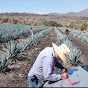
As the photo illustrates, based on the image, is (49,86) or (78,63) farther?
(78,63)

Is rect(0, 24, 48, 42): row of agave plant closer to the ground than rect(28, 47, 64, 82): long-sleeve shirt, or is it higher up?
closer to the ground

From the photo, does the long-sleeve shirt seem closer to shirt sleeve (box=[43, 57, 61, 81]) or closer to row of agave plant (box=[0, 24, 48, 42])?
shirt sleeve (box=[43, 57, 61, 81])

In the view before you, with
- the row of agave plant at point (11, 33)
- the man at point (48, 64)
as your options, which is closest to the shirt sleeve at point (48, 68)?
the man at point (48, 64)

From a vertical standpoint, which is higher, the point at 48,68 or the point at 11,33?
the point at 48,68

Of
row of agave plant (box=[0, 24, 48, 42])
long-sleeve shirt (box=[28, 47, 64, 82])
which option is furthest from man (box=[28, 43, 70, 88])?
row of agave plant (box=[0, 24, 48, 42])

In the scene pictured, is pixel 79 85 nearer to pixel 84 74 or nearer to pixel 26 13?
pixel 84 74

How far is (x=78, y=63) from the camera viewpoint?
5711 mm

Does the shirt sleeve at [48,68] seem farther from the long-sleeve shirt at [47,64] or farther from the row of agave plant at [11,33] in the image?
the row of agave plant at [11,33]

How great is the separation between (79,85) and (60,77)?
13.1 inches

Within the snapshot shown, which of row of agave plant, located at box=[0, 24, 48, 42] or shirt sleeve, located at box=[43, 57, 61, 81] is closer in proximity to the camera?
shirt sleeve, located at box=[43, 57, 61, 81]

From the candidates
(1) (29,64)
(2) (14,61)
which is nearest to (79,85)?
(1) (29,64)

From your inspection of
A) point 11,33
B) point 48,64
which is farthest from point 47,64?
point 11,33

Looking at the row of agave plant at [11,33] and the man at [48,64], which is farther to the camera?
the row of agave plant at [11,33]

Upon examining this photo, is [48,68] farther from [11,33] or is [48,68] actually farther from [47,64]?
[11,33]
